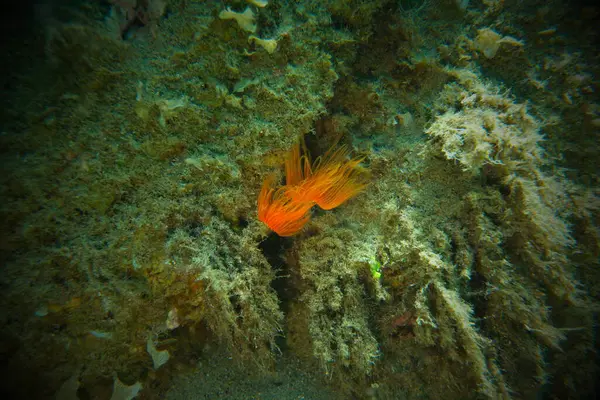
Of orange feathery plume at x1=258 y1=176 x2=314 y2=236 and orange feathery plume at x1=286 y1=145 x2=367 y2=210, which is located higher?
orange feathery plume at x1=286 y1=145 x2=367 y2=210

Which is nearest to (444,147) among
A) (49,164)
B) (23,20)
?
(49,164)

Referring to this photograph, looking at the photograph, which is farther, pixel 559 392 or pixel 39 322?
pixel 559 392

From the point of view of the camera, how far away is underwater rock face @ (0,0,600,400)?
2.21 metres

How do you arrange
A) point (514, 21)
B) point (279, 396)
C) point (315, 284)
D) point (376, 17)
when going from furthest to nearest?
point (279, 396), point (315, 284), point (376, 17), point (514, 21)

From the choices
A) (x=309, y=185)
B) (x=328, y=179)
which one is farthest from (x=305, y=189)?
(x=328, y=179)

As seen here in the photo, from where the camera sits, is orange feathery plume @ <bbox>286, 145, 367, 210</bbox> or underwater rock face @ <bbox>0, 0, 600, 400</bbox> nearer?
underwater rock face @ <bbox>0, 0, 600, 400</bbox>

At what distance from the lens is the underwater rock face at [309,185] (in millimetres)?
2207

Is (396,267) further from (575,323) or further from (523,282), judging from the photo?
(575,323)

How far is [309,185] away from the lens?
271 cm

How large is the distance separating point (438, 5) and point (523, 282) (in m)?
2.68

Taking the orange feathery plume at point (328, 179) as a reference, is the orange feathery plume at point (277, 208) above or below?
below

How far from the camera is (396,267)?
2.77 meters

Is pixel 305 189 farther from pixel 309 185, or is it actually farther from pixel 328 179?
pixel 328 179

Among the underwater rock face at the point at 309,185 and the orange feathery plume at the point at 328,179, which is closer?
the underwater rock face at the point at 309,185
